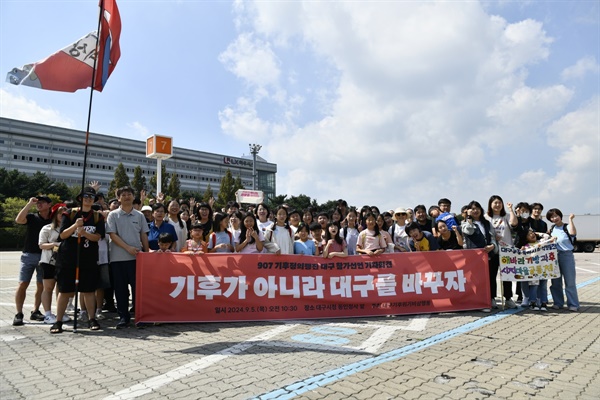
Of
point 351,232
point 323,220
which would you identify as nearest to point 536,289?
point 351,232

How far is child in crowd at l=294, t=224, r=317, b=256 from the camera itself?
6.88 m

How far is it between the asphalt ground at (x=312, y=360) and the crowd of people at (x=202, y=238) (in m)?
0.69

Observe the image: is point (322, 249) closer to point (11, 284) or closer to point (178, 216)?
point (178, 216)

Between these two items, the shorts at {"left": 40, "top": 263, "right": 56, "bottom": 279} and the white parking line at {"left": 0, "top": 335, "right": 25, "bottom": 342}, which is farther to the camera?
the shorts at {"left": 40, "top": 263, "right": 56, "bottom": 279}

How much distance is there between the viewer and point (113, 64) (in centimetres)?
656

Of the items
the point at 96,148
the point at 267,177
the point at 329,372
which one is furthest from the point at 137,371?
the point at 267,177

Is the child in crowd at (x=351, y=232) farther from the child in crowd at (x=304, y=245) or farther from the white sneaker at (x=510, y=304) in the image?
the white sneaker at (x=510, y=304)

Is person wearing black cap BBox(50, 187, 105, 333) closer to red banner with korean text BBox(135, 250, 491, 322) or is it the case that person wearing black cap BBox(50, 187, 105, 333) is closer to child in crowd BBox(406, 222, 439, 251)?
red banner with korean text BBox(135, 250, 491, 322)

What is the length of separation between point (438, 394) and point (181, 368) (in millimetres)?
2448

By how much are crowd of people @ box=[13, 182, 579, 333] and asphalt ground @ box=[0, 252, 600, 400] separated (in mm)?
693

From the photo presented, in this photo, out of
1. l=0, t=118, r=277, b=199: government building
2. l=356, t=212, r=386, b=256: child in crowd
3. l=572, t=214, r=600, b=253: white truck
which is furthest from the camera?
l=0, t=118, r=277, b=199: government building

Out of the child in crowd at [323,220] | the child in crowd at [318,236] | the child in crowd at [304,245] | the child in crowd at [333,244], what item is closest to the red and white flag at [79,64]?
the child in crowd at [304,245]

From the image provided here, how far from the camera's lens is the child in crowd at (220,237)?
262 inches

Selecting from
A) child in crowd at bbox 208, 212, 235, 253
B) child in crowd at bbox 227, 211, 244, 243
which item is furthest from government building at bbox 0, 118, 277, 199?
child in crowd at bbox 208, 212, 235, 253
